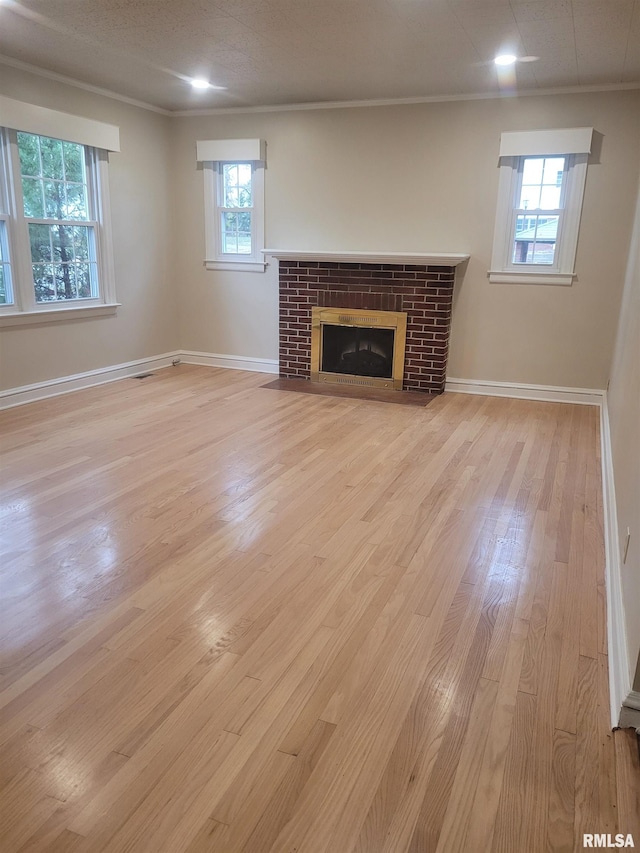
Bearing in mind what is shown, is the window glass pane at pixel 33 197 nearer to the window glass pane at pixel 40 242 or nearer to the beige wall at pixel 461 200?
the window glass pane at pixel 40 242

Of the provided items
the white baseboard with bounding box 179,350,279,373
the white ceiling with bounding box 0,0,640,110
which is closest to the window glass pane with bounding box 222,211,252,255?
the white baseboard with bounding box 179,350,279,373

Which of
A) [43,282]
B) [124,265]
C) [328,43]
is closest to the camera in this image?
[328,43]

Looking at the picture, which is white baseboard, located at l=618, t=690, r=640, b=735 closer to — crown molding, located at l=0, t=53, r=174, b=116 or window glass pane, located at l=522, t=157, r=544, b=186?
window glass pane, located at l=522, t=157, r=544, b=186

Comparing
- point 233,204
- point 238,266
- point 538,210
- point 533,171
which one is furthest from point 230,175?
point 538,210

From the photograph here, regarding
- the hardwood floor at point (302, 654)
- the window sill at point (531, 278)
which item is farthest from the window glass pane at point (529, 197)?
the hardwood floor at point (302, 654)

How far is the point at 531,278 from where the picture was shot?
Result: 5.30 m

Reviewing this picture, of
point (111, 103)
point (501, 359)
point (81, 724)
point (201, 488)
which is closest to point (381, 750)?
point (81, 724)

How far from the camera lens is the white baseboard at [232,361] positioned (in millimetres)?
6449

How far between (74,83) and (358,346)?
332 centimetres

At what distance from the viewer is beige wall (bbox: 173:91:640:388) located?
4945 millimetres

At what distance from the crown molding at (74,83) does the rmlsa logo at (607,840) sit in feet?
18.0

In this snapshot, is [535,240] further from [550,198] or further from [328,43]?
[328,43]

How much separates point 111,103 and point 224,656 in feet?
17.3

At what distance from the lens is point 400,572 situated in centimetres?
250
